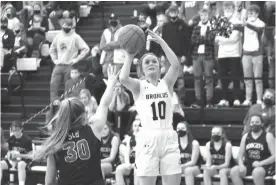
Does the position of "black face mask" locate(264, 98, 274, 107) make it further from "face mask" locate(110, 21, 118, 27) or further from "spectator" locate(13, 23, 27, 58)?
"spectator" locate(13, 23, 27, 58)

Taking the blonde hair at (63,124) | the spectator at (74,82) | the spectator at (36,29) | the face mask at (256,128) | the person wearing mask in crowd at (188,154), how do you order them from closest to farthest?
the blonde hair at (63,124) → the face mask at (256,128) → the person wearing mask in crowd at (188,154) → the spectator at (74,82) → the spectator at (36,29)

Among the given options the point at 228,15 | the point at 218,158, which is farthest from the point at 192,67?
the point at 218,158

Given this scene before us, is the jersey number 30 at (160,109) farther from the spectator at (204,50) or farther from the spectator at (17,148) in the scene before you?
the spectator at (17,148)

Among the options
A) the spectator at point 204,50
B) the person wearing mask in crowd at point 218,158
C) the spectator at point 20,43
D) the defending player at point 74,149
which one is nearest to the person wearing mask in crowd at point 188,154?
the person wearing mask in crowd at point 218,158

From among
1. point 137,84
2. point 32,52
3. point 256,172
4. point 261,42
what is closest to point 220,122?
point 261,42

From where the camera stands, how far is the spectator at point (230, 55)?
1323 cm

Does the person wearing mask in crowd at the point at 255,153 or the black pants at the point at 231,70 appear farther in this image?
the black pants at the point at 231,70

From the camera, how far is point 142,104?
794cm

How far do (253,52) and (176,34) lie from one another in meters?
1.46

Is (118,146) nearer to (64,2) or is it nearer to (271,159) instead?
(271,159)

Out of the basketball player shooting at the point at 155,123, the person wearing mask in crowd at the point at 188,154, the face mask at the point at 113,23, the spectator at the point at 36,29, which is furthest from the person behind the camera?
the spectator at the point at 36,29

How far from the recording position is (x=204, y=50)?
1332 centimetres

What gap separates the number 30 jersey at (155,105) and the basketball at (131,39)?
1.41ft

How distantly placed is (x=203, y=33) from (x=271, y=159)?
9.99 ft
